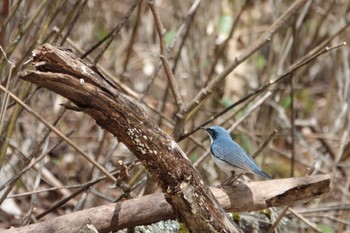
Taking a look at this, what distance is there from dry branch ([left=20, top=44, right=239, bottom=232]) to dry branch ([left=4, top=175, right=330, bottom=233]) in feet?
0.84

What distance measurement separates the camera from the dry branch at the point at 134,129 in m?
2.74

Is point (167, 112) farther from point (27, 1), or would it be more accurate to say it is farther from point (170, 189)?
point (170, 189)

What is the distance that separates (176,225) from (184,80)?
3.48m

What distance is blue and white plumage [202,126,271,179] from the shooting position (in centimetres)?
375

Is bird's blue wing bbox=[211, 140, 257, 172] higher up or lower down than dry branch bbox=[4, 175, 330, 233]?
higher up

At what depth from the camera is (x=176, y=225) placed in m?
3.73

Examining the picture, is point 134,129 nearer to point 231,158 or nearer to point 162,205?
point 162,205

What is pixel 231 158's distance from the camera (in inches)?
149

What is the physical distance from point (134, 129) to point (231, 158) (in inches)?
39.6

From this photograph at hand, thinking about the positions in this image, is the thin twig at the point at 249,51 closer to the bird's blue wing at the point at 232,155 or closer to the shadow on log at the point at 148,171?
the bird's blue wing at the point at 232,155

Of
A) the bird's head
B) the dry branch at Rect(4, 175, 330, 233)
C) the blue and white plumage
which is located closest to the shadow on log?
the dry branch at Rect(4, 175, 330, 233)

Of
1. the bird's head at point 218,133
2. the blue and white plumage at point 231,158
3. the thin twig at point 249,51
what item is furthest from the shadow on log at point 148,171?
the thin twig at point 249,51

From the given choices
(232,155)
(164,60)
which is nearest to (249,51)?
(164,60)

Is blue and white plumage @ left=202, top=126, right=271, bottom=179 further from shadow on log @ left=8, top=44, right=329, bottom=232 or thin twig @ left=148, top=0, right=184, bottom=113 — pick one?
thin twig @ left=148, top=0, right=184, bottom=113
